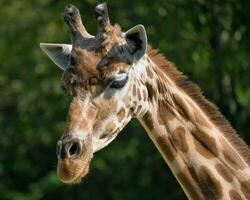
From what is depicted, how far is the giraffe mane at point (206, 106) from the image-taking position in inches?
292

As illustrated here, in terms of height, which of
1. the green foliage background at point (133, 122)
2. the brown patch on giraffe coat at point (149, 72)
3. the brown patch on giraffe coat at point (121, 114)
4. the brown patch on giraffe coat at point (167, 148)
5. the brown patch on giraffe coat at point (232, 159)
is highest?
the brown patch on giraffe coat at point (149, 72)

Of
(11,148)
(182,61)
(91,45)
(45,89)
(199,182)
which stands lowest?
(11,148)

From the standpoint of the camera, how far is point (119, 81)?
7.21 metres

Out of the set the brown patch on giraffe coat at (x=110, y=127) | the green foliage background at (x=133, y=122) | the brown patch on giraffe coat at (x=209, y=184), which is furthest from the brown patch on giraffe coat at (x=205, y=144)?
the green foliage background at (x=133, y=122)

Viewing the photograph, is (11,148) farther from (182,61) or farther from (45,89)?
(182,61)

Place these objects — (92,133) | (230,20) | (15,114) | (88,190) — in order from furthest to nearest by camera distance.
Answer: (15,114) < (88,190) < (230,20) < (92,133)

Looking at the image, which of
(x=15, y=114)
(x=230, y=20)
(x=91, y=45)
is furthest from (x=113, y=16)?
(x=91, y=45)

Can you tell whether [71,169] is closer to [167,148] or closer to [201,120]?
[167,148]

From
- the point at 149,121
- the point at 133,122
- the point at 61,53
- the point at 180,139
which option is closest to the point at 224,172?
the point at 180,139

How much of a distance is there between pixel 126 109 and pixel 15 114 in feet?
36.8

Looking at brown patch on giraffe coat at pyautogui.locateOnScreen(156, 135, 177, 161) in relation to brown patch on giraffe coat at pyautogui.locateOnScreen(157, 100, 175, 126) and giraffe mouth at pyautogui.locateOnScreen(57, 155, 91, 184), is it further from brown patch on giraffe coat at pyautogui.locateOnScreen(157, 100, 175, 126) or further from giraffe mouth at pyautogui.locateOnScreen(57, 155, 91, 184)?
giraffe mouth at pyautogui.locateOnScreen(57, 155, 91, 184)

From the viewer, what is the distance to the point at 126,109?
729cm

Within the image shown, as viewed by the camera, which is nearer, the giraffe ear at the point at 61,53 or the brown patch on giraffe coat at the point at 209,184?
the brown patch on giraffe coat at the point at 209,184

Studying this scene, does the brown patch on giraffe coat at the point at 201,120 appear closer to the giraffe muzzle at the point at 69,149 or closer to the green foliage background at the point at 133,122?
the giraffe muzzle at the point at 69,149
